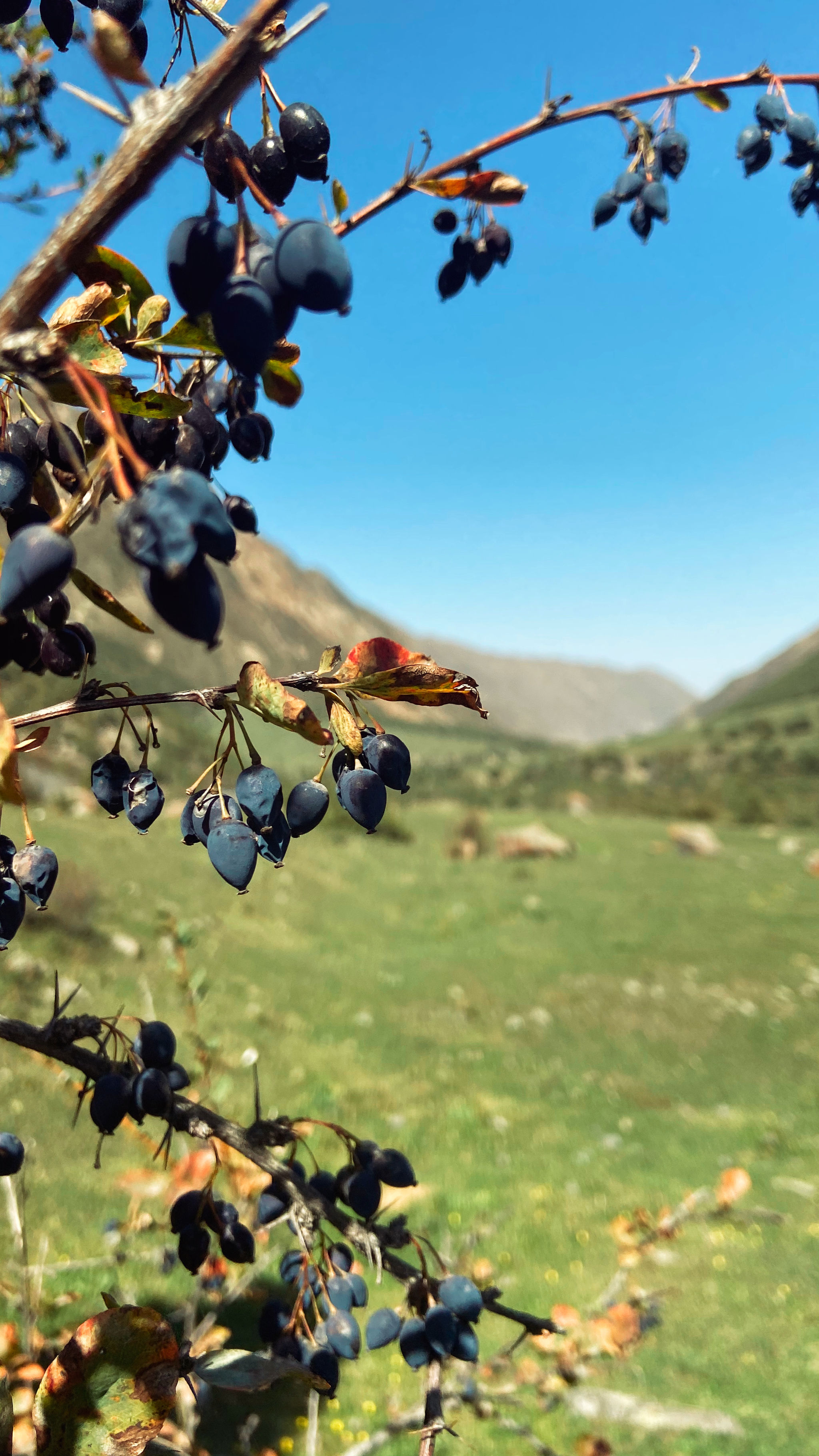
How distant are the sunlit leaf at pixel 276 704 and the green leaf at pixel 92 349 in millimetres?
286

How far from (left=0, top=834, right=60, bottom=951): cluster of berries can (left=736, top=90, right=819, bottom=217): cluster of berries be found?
188 cm

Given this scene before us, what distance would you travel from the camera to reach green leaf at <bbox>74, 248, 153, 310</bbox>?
0.85 m

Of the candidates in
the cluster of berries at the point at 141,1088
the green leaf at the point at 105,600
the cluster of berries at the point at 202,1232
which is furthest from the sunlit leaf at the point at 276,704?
the cluster of berries at the point at 202,1232

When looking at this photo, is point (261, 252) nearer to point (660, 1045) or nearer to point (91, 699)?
point (91, 699)

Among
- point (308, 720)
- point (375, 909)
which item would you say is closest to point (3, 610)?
point (308, 720)

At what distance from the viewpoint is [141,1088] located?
3.49 ft

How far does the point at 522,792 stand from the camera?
25.9m

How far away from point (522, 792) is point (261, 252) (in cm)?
2563

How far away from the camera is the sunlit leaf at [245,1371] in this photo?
0.89 meters

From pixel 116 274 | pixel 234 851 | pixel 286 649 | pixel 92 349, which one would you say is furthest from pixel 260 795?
pixel 286 649

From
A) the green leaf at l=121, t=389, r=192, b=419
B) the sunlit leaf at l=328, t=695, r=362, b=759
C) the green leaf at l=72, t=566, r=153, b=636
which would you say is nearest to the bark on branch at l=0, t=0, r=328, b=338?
the green leaf at l=121, t=389, r=192, b=419

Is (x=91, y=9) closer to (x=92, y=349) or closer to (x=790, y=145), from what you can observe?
(x=92, y=349)

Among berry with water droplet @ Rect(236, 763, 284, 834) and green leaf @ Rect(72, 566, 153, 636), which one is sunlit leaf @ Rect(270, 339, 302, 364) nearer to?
green leaf @ Rect(72, 566, 153, 636)

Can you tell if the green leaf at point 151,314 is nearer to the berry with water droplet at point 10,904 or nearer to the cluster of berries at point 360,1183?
the berry with water droplet at point 10,904
